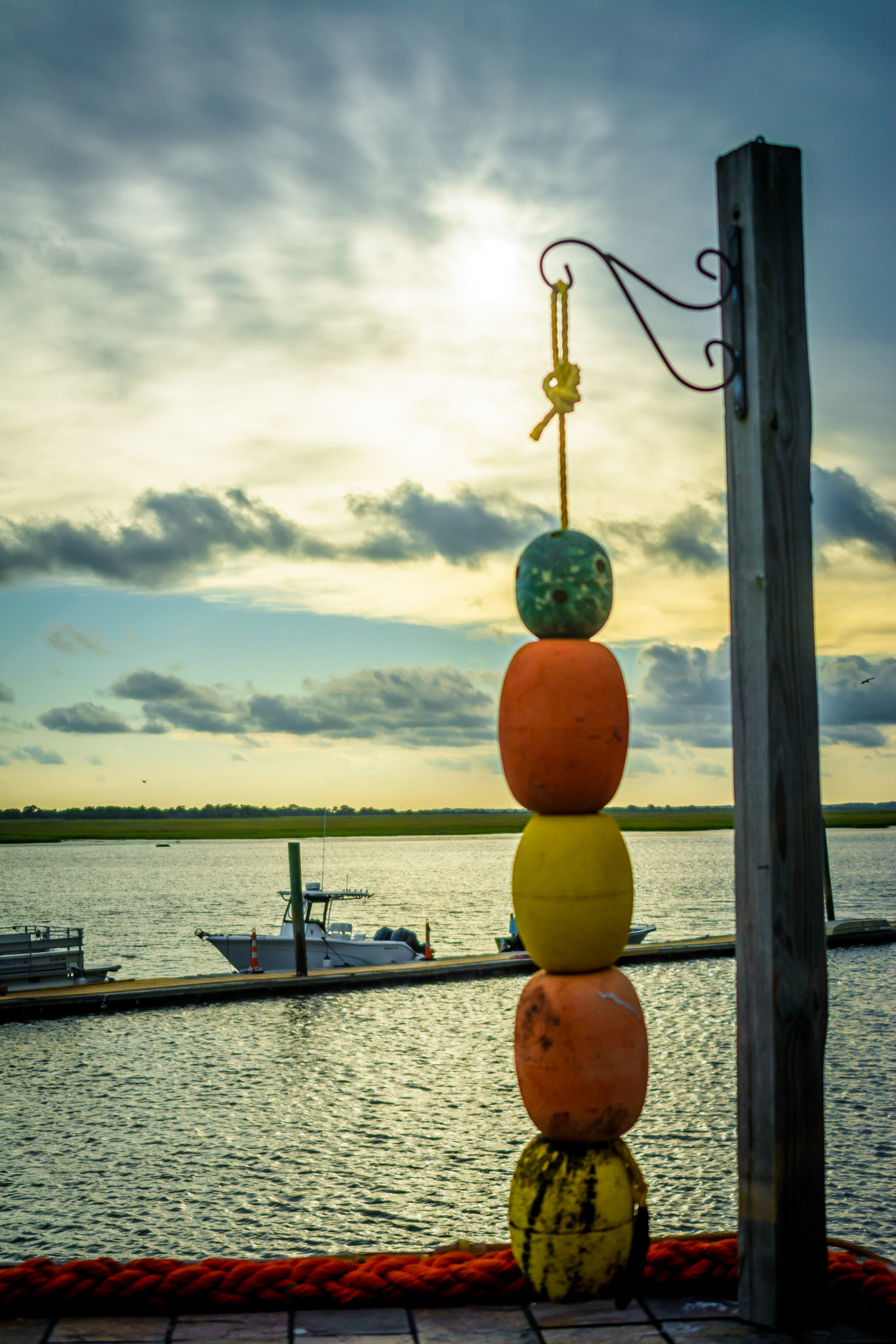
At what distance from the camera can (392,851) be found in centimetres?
14925

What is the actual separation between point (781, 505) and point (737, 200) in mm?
1221

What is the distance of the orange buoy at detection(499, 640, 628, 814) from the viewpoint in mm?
4238

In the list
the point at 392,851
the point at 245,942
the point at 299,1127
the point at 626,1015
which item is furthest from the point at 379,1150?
the point at 392,851

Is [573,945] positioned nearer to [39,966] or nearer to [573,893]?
[573,893]

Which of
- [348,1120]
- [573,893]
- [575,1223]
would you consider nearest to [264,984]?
[348,1120]

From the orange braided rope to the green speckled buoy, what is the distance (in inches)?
103

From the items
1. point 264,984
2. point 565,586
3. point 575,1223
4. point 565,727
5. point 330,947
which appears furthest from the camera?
point 330,947

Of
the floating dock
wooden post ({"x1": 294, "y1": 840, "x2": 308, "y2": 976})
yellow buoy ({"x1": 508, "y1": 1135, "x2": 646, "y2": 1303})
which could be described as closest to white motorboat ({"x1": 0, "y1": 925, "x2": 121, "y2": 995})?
the floating dock

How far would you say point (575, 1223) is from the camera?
3.98 meters

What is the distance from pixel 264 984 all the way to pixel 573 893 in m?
19.5

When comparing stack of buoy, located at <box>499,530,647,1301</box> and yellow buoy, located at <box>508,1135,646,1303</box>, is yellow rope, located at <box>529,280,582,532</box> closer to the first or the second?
stack of buoy, located at <box>499,530,647,1301</box>

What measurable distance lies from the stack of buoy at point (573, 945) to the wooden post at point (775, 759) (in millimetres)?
456

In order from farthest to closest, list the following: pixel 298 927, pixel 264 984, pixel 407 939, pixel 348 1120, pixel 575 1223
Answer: pixel 407 939 → pixel 298 927 → pixel 264 984 → pixel 348 1120 → pixel 575 1223

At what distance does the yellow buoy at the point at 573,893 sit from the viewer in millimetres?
4137
